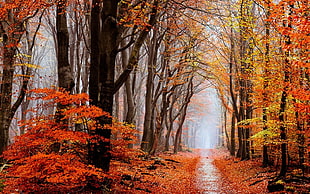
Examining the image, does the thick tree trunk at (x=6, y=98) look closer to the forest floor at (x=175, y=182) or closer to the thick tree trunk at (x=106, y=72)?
the forest floor at (x=175, y=182)

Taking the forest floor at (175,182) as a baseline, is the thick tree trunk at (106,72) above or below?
above

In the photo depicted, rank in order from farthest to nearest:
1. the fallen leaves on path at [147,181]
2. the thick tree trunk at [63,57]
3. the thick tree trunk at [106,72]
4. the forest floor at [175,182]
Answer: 1. the forest floor at [175,182]
2. the fallen leaves on path at [147,181]
3. the thick tree trunk at [63,57]
4. the thick tree trunk at [106,72]

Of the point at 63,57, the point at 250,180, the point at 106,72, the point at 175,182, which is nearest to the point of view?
the point at 106,72

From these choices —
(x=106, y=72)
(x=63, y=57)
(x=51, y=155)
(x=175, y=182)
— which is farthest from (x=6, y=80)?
(x=175, y=182)

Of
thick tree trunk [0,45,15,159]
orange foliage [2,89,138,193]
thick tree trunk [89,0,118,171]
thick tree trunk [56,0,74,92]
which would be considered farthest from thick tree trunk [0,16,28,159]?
thick tree trunk [89,0,118,171]

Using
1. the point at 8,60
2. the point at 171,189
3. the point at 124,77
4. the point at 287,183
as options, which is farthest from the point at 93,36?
the point at 287,183

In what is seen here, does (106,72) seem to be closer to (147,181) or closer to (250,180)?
(147,181)

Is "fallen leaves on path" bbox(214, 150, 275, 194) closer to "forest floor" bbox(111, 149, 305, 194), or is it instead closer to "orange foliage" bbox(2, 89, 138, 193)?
"forest floor" bbox(111, 149, 305, 194)

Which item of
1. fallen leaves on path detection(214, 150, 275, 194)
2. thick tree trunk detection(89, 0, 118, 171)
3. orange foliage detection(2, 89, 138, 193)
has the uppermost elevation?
thick tree trunk detection(89, 0, 118, 171)

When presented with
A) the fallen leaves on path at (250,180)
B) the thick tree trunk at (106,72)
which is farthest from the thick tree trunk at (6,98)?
the fallen leaves on path at (250,180)

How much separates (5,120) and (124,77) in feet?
18.5

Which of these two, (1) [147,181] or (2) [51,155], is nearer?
(2) [51,155]

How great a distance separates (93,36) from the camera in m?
8.46

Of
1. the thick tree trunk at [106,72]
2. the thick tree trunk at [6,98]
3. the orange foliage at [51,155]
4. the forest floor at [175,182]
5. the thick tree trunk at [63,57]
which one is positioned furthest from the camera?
the thick tree trunk at [6,98]
